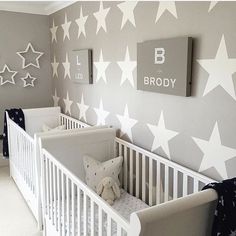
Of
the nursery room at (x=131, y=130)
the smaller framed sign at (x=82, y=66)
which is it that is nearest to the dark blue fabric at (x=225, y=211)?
the nursery room at (x=131, y=130)

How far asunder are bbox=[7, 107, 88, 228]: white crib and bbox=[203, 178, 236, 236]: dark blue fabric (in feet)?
4.96

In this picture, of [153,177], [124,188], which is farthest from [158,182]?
[124,188]

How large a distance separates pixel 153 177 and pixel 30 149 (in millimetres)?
1118

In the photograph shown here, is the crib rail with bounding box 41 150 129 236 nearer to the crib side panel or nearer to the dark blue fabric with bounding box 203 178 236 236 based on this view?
the dark blue fabric with bounding box 203 178 236 236

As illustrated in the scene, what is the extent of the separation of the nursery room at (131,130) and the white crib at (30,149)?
0.01 m

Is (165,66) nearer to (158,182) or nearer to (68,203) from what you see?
(158,182)

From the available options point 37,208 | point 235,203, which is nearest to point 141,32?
point 235,203

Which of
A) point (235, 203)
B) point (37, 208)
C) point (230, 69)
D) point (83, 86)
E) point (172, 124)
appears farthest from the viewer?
point (83, 86)

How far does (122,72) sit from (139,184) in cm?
95

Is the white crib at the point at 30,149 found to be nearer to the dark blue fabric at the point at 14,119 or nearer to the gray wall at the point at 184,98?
the dark blue fabric at the point at 14,119

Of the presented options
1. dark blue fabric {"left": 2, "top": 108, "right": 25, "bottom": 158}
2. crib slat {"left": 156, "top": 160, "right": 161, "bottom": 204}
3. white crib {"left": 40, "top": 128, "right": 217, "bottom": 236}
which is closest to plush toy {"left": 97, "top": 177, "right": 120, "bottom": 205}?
white crib {"left": 40, "top": 128, "right": 217, "bottom": 236}

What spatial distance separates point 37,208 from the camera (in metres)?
2.42

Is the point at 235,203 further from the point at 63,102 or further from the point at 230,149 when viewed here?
the point at 63,102

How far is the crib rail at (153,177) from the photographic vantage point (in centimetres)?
182
